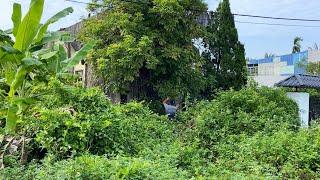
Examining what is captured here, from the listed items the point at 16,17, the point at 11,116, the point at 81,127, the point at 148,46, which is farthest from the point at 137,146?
the point at 148,46

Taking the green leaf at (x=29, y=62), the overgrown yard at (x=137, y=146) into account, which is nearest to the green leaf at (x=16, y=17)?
the green leaf at (x=29, y=62)

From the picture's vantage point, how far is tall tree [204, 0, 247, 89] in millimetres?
12250

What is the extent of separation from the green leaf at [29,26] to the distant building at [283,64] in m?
18.5

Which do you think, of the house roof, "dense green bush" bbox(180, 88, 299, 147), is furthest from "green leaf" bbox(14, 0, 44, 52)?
the house roof

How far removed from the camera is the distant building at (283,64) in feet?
79.5

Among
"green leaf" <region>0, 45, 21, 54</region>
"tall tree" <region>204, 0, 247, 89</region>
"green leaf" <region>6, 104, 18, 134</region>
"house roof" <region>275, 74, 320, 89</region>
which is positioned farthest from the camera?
"tall tree" <region>204, 0, 247, 89</region>

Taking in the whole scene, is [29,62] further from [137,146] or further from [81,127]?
[137,146]

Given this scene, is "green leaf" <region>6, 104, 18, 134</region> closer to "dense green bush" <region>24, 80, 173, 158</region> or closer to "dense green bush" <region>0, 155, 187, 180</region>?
"dense green bush" <region>24, 80, 173, 158</region>

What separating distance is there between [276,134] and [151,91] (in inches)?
190

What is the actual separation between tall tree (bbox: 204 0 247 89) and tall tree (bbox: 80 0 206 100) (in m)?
1.58

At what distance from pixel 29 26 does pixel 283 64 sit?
2731 cm

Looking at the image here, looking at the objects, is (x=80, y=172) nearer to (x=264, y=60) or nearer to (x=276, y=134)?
(x=276, y=134)

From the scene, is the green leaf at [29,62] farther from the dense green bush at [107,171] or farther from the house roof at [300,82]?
the house roof at [300,82]

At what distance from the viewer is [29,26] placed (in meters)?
4.82
